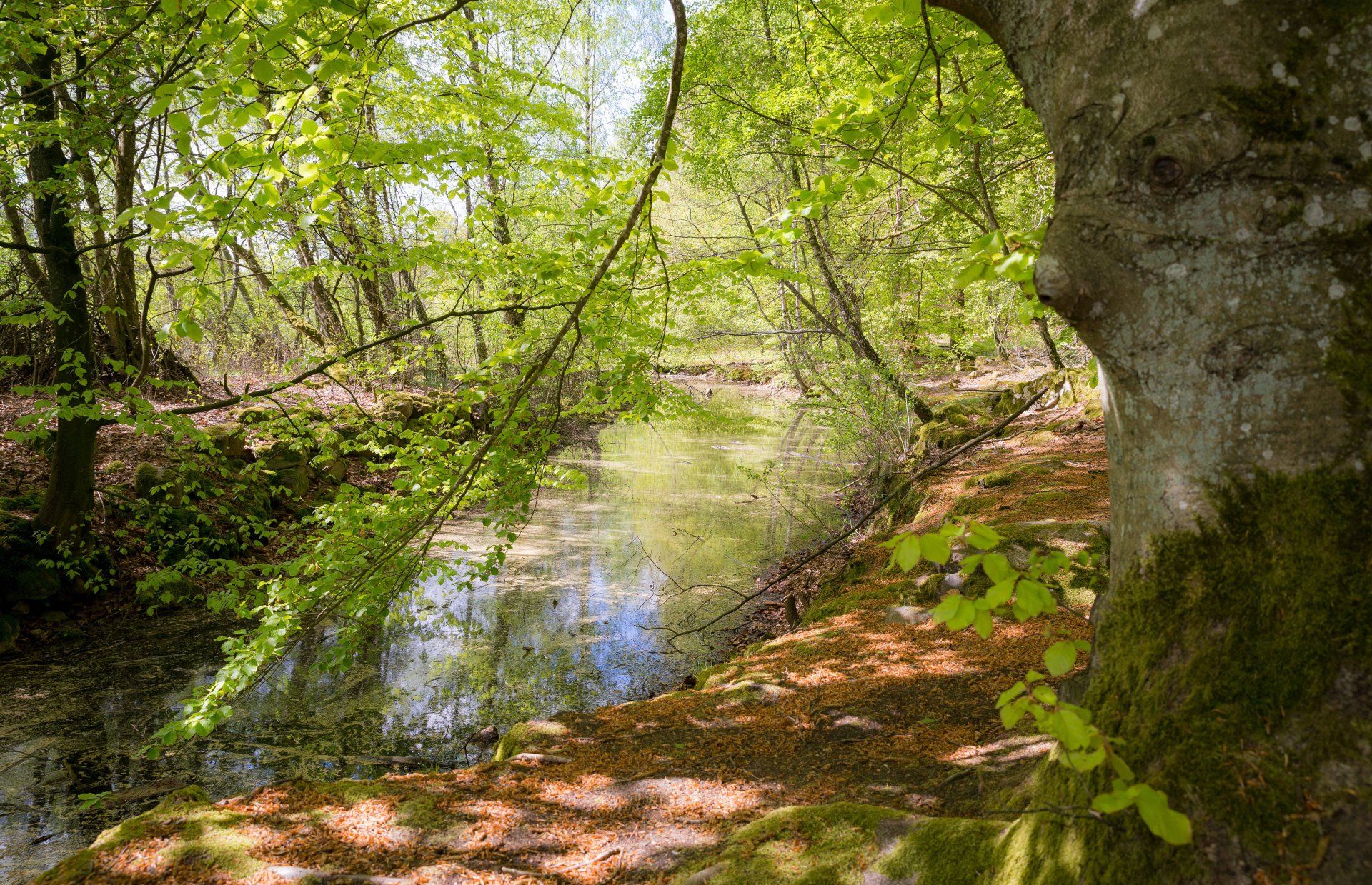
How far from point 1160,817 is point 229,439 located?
31.3 ft

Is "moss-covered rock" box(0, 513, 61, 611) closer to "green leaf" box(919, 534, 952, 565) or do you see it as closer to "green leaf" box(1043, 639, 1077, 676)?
"green leaf" box(919, 534, 952, 565)

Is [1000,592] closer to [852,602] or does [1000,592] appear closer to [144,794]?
[852,602]

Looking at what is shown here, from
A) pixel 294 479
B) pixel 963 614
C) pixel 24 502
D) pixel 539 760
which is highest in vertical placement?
pixel 963 614

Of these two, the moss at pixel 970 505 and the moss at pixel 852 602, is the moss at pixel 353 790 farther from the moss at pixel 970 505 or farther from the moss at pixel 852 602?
the moss at pixel 970 505

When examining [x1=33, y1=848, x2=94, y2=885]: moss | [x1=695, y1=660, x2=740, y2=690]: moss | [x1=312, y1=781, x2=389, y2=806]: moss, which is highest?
[x1=33, y1=848, x2=94, y2=885]: moss

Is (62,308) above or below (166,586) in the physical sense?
above

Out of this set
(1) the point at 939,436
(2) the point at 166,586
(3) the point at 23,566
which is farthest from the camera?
(1) the point at 939,436

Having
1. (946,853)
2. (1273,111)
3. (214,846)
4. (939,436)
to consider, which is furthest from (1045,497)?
(214,846)

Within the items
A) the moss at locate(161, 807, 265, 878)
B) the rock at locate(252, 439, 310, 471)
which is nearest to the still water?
the moss at locate(161, 807, 265, 878)

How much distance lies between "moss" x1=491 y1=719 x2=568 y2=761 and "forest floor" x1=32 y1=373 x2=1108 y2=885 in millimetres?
11

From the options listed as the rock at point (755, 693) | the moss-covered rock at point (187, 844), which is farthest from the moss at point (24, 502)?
the rock at point (755, 693)

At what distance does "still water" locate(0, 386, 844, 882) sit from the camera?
170 inches

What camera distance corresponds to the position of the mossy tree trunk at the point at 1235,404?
46.8 inches

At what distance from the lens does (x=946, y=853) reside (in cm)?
175
